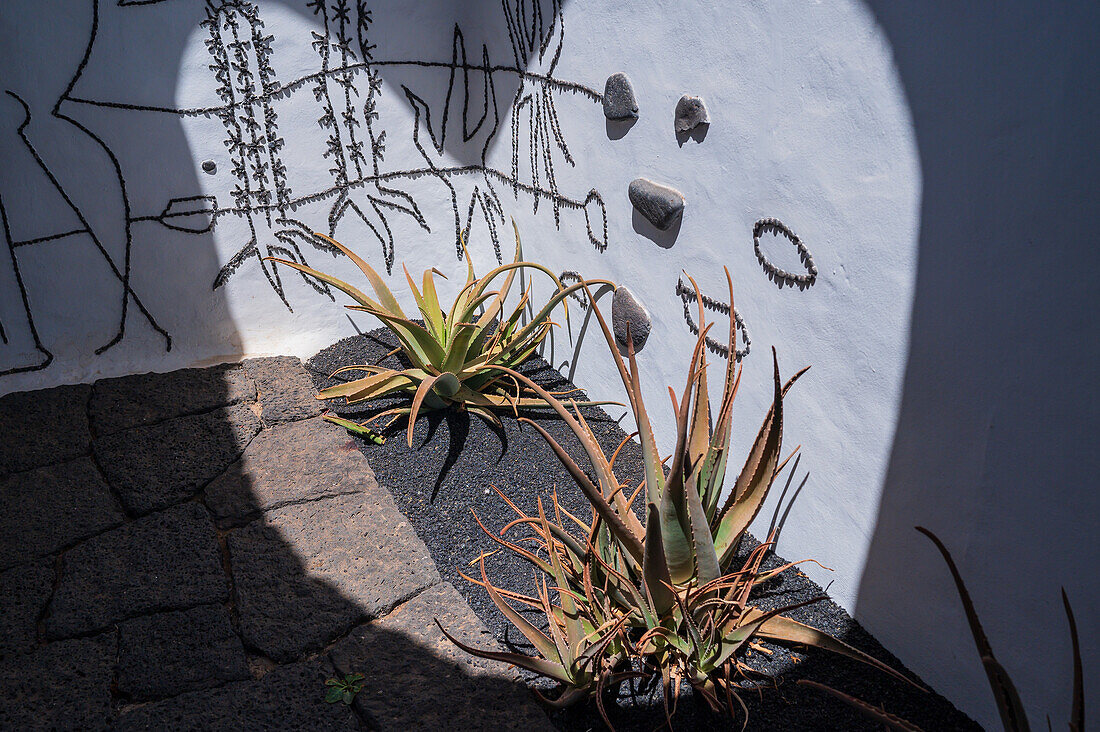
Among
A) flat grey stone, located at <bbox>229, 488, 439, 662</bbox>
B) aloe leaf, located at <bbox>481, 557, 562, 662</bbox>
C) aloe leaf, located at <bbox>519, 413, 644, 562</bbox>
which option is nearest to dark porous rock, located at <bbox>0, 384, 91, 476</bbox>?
flat grey stone, located at <bbox>229, 488, 439, 662</bbox>

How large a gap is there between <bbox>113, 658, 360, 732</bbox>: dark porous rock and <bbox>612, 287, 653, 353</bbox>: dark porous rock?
1.13 meters

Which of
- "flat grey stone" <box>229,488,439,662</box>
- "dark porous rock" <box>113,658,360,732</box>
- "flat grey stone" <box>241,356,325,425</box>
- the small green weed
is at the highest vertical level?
the small green weed

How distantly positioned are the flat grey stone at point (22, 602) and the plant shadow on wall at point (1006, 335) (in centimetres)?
176

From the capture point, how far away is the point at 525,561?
175cm

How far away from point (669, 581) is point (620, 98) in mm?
1205

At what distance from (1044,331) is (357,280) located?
2.12 m

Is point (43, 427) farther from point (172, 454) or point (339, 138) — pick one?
point (339, 138)

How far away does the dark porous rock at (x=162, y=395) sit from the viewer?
226 cm

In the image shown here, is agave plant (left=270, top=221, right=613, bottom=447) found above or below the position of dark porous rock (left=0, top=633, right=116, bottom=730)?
above

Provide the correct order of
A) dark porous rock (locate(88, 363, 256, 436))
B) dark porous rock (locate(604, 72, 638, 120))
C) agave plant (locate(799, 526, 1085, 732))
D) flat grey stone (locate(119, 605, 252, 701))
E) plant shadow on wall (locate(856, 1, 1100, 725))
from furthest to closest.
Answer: dark porous rock (locate(88, 363, 256, 436)) < dark porous rock (locate(604, 72, 638, 120)) < flat grey stone (locate(119, 605, 252, 701)) < plant shadow on wall (locate(856, 1, 1100, 725)) < agave plant (locate(799, 526, 1085, 732))

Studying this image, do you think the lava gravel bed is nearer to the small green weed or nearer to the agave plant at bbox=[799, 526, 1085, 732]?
the small green weed

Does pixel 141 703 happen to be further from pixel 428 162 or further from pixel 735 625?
pixel 428 162

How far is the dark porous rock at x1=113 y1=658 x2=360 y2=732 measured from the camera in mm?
1372

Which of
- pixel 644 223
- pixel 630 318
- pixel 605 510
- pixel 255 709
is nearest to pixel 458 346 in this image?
pixel 630 318
